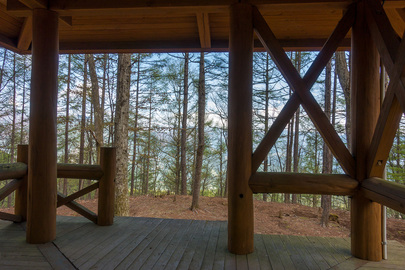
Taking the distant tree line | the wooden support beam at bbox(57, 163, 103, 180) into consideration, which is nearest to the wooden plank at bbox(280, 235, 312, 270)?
the wooden support beam at bbox(57, 163, 103, 180)

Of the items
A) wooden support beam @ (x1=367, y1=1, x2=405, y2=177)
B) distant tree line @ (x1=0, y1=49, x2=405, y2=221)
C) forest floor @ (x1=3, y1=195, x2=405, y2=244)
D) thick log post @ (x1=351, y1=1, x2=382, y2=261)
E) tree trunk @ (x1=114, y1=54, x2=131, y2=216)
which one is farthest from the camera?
distant tree line @ (x1=0, y1=49, x2=405, y2=221)

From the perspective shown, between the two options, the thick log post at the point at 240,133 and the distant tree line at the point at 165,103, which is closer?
the thick log post at the point at 240,133

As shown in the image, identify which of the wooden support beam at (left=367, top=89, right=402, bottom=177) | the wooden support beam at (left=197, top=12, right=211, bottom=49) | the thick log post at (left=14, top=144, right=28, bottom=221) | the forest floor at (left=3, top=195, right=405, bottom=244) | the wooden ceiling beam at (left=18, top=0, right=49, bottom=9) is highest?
the wooden support beam at (left=197, top=12, right=211, bottom=49)

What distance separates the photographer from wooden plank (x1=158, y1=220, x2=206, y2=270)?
211 centimetres

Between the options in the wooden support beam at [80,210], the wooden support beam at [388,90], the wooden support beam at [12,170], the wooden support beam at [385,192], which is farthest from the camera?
the wooden support beam at [80,210]

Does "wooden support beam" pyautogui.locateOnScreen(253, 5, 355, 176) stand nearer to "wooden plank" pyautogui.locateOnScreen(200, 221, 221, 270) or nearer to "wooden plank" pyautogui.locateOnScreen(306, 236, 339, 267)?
"wooden plank" pyautogui.locateOnScreen(306, 236, 339, 267)

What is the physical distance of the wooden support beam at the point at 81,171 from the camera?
3.19 meters

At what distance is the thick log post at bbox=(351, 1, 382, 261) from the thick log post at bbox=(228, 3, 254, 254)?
107cm

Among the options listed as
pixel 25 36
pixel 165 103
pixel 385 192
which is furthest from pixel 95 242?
pixel 165 103

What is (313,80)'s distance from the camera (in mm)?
2449

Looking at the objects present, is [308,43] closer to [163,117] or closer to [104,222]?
[104,222]

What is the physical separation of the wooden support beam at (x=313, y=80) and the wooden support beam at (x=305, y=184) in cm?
17

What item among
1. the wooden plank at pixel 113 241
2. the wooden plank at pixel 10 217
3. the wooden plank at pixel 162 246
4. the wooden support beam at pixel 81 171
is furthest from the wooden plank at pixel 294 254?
the wooden plank at pixel 10 217

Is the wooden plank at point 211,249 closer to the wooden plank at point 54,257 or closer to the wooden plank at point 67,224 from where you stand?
the wooden plank at point 54,257
